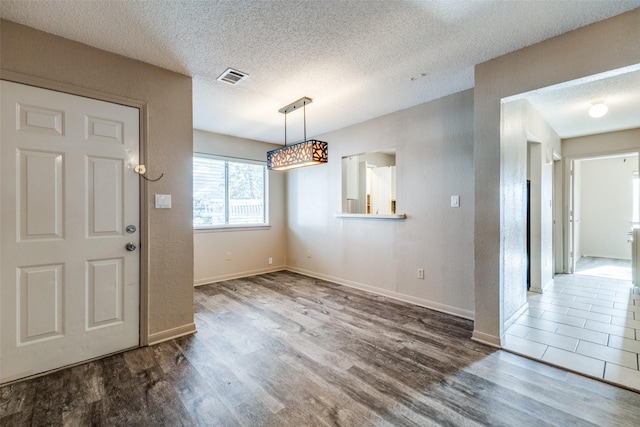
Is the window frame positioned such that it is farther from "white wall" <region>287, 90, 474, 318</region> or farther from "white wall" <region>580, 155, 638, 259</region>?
"white wall" <region>580, 155, 638, 259</region>

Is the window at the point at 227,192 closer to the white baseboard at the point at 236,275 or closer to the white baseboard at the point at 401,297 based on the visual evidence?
the white baseboard at the point at 236,275

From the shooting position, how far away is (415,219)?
3.62 m

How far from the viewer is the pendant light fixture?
9.89 feet

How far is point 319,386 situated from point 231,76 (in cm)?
284

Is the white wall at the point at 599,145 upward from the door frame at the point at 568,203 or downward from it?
upward

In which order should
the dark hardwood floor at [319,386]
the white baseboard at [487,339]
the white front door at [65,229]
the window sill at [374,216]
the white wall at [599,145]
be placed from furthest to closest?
the white wall at [599,145], the window sill at [374,216], the white baseboard at [487,339], the white front door at [65,229], the dark hardwood floor at [319,386]

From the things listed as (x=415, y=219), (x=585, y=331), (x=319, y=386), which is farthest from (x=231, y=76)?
(x=585, y=331)

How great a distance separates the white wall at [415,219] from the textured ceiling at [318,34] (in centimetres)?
52

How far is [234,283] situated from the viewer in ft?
15.3

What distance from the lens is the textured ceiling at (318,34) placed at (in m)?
1.84

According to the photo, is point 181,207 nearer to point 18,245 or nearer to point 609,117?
point 18,245

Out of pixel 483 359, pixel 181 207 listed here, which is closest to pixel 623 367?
pixel 483 359

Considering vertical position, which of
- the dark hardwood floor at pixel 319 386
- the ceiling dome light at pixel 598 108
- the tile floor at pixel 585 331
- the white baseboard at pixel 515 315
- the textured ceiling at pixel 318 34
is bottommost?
the dark hardwood floor at pixel 319 386

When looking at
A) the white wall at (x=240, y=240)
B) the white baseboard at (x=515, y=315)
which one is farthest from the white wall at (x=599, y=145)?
the white wall at (x=240, y=240)
